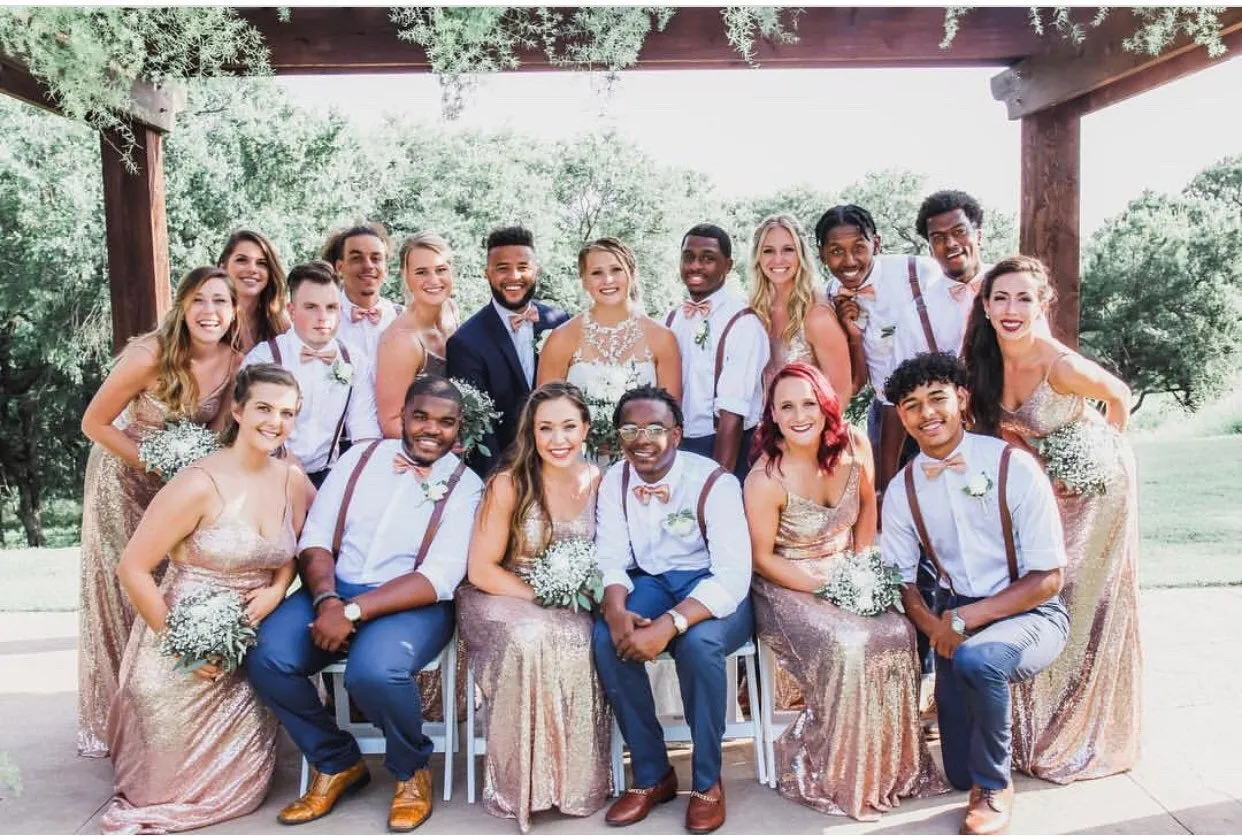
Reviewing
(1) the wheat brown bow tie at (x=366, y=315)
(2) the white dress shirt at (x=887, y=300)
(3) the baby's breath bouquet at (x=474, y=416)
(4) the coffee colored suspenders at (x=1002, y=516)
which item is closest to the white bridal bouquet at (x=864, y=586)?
(4) the coffee colored suspenders at (x=1002, y=516)

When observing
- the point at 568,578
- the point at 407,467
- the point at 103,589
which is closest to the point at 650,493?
the point at 568,578

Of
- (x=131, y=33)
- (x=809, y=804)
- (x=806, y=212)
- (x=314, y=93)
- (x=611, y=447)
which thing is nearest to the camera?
(x=809, y=804)

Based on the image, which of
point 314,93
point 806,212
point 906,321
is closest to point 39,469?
point 314,93

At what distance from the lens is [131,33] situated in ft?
15.4

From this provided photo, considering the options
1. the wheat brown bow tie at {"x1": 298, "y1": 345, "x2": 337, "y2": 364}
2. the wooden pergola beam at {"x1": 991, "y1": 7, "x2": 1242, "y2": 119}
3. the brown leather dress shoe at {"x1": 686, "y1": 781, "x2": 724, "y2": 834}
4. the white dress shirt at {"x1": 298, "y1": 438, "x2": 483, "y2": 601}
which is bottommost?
the brown leather dress shoe at {"x1": 686, "y1": 781, "x2": 724, "y2": 834}

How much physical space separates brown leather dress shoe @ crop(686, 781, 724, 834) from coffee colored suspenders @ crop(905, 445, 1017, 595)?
1358 mm

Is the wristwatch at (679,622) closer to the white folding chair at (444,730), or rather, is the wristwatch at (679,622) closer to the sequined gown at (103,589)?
the white folding chair at (444,730)

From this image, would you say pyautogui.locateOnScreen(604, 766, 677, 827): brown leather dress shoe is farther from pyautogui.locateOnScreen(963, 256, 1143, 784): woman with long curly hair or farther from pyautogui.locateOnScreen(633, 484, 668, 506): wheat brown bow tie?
pyautogui.locateOnScreen(963, 256, 1143, 784): woman with long curly hair

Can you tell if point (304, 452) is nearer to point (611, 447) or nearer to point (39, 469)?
point (611, 447)

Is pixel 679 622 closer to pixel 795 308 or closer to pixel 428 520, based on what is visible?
pixel 428 520

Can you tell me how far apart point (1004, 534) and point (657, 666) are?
190 cm

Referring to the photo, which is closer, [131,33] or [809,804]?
[809,804]

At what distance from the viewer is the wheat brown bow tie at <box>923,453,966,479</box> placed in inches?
171

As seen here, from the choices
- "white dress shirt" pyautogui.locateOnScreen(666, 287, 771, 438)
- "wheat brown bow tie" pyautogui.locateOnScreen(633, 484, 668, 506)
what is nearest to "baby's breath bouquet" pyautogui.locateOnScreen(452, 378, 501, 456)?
"wheat brown bow tie" pyautogui.locateOnScreen(633, 484, 668, 506)
